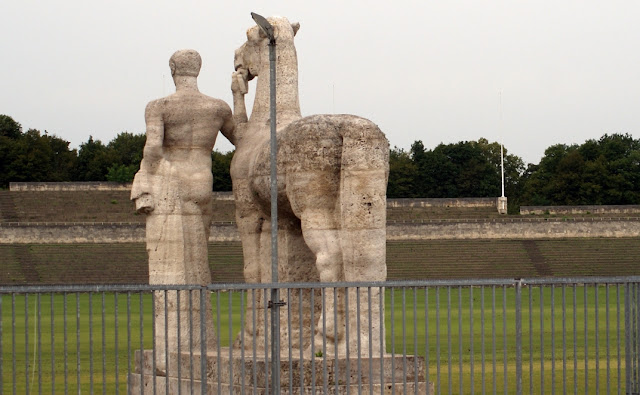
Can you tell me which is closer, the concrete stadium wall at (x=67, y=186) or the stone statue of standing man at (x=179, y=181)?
the stone statue of standing man at (x=179, y=181)

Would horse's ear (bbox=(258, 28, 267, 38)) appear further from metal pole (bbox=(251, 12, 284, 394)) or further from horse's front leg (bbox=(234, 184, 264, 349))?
horse's front leg (bbox=(234, 184, 264, 349))

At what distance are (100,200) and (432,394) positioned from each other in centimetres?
5744

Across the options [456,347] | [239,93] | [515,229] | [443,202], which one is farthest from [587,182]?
[239,93]

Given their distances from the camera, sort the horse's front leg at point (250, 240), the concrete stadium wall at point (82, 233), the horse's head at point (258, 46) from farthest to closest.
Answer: the concrete stadium wall at point (82, 233) → the horse's head at point (258, 46) → the horse's front leg at point (250, 240)

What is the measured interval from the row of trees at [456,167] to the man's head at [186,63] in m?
61.0

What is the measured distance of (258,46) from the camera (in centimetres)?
1273

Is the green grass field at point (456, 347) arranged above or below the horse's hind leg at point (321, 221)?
below

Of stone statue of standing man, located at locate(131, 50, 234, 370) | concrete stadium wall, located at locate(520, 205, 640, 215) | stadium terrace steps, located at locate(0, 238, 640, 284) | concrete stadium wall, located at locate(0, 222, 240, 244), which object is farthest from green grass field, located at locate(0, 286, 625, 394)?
concrete stadium wall, located at locate(520, 205, 640, 215)

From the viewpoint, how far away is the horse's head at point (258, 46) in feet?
40.5

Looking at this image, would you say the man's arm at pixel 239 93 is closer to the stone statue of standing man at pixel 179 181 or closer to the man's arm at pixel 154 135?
the stone statue of standing man at pixel 179 181

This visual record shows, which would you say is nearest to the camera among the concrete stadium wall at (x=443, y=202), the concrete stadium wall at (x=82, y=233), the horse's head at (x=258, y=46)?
the horse's head at (x=258, y=46)

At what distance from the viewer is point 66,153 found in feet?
276

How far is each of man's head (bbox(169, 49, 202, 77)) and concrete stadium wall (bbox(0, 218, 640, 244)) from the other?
137 ft

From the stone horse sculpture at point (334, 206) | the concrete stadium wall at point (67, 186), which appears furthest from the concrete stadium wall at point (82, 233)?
the stone horse sculpture at point (334, 206)
